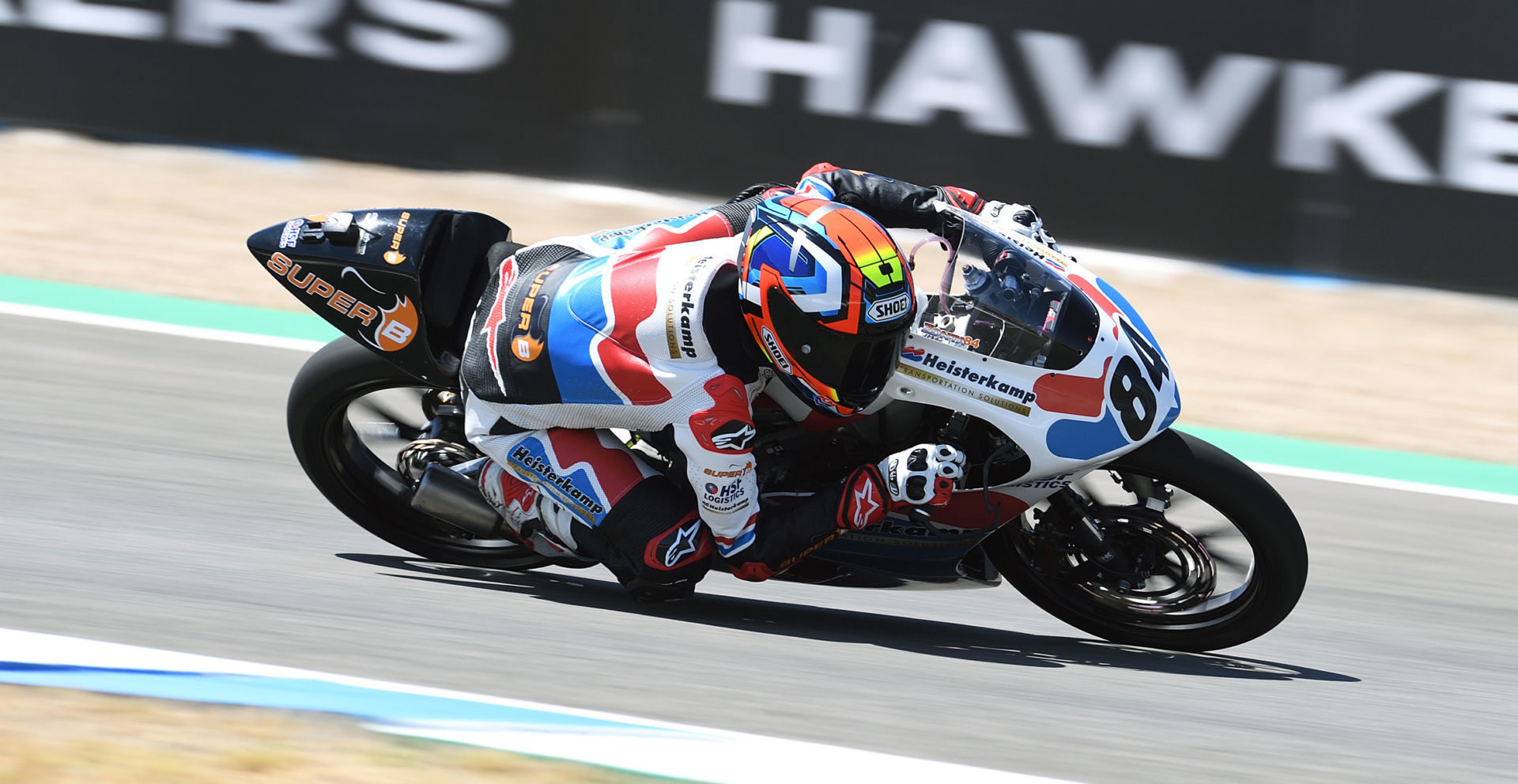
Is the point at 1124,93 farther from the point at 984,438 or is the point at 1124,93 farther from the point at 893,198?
the point at 984,438

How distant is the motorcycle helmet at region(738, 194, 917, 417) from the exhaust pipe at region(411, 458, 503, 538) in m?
1.08

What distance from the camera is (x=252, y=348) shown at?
7.08m

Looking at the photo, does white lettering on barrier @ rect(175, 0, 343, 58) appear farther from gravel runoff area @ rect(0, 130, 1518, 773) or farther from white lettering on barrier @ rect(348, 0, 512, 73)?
gravel runoff area @ rect(0, 130, 1518, 773)

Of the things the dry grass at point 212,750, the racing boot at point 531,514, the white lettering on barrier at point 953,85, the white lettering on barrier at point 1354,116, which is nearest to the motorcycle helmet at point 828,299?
the racing boot at point 531,514

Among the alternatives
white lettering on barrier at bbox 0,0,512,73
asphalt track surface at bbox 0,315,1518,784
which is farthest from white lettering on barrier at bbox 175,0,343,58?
asphalt track surface at bbox 0,315,1518,784

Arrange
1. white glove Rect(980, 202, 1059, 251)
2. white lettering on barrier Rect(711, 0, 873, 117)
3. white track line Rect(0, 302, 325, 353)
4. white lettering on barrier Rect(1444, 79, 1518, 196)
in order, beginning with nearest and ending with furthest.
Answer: white glove Rect(980, 202, 1059, 251), white track line Rect(0, 302, 325, 353), white lettering on barrier Rect(1444, 79, 1518, 196), white lettering on barrier Rect(711, 0, 873, 117)

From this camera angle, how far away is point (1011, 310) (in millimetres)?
4113

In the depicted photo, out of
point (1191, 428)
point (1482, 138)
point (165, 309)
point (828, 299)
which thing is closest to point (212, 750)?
point (828, 299)

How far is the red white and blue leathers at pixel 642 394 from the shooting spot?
13.3 feet

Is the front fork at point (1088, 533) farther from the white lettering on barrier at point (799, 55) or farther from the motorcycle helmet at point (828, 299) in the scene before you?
the white lettering on barrier at point (799, 55)

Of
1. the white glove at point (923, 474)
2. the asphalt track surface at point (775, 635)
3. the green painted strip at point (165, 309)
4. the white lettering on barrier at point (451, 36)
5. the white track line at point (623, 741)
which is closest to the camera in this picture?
the white track line at point (623, 741)

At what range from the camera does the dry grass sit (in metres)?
3.11

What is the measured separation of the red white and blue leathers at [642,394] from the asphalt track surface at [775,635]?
29 cm

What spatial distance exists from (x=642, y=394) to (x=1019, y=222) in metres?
1.18
